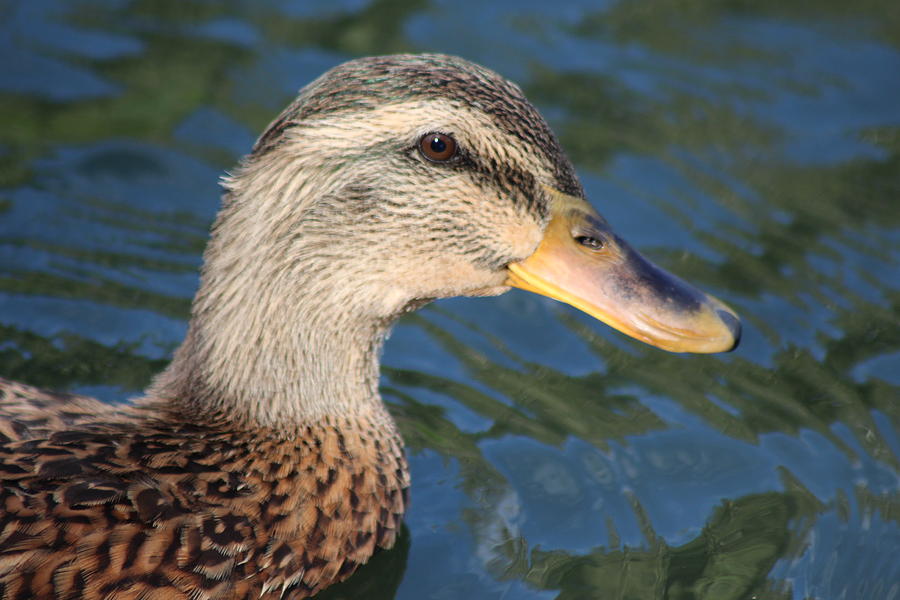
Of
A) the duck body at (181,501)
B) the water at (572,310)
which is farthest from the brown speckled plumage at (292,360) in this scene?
the water at (572,310)

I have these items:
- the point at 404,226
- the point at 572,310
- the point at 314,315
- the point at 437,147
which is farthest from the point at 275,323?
the point at 572,310

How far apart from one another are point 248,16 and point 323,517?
568cm

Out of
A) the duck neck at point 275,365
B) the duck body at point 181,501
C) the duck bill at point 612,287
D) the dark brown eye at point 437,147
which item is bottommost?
the duck body at point 181,501

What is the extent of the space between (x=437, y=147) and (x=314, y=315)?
0.85 meters

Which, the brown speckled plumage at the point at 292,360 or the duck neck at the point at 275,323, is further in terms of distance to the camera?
the duck neck at the point at 275,323

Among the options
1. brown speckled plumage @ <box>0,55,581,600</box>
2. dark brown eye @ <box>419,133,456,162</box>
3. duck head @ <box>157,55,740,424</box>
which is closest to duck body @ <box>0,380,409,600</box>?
brown speckled plumage @ <box>0,55,581,600</box>

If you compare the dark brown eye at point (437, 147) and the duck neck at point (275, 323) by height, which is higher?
the dark brown eye at point (437, 147)

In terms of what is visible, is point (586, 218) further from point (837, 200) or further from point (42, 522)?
point (837, 200)

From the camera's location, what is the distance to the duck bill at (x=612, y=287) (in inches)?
189

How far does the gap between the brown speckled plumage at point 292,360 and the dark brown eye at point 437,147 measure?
1.4 inches

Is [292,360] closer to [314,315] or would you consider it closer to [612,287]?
[314,315]

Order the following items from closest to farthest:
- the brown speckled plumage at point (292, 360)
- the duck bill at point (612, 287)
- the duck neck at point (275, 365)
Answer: the brown speckled plumage at point (292, 360)
the duck bill at point (612, 287)
the duck neck at point (275, 365)

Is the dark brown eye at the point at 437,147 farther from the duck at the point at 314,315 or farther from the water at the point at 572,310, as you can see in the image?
the water at the point at 572,310

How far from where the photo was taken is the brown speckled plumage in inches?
175
